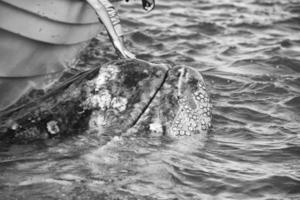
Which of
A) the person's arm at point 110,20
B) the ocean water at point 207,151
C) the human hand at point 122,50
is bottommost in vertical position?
the ocean water at point 207,151

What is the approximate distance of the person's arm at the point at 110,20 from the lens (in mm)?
6086

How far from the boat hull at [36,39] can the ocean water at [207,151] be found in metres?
0.89

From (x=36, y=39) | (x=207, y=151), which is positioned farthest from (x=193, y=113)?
(x=36, y=39)

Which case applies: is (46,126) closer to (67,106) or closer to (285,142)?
(67,106)

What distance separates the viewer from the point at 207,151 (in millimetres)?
5625

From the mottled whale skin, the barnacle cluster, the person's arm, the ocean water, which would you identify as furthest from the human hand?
the ocean water

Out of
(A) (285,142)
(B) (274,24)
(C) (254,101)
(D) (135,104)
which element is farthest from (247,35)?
(D) (135,104)

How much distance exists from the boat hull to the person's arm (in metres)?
0.46

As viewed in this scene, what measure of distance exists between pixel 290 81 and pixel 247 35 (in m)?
2.22

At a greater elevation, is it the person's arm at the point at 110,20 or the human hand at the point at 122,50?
the person's arm at the point at 110,20

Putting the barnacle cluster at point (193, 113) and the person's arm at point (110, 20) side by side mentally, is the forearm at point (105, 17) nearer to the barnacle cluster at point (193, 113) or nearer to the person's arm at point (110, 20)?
the person's arm at point (110, 20)

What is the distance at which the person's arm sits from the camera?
240 inches

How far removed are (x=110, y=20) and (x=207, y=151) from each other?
5.00 ft

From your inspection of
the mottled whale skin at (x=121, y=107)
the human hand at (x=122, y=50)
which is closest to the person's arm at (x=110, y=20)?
the human hand at (x=122, y=50)
